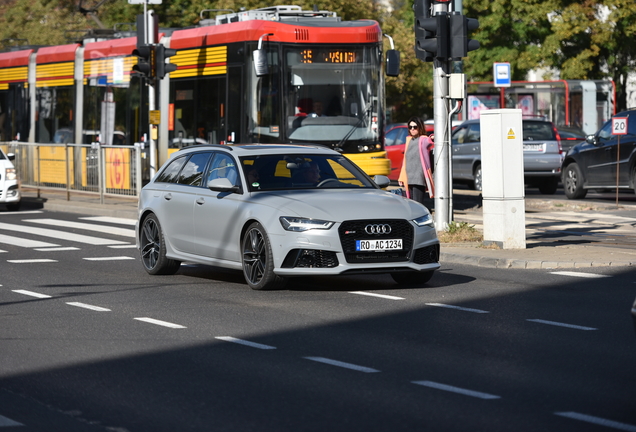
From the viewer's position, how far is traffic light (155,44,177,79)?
23.0m

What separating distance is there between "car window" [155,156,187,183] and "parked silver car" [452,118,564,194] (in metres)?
15.0

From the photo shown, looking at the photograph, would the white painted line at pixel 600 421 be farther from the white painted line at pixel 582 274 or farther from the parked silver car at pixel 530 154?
the parked silver car at pixel 530 154

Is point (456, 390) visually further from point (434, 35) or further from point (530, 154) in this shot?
point (530, 154)

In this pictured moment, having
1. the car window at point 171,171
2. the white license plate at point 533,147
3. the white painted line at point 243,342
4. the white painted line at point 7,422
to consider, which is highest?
the white license plate at point 533,147

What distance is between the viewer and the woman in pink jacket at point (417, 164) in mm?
18594

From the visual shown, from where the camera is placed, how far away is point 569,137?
3306cm

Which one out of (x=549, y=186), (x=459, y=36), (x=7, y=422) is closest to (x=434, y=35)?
(x=459, y=36)

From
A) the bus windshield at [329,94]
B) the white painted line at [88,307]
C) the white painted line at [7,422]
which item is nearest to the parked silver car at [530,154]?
the bus windshield at [329,94]

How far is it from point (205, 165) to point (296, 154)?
1.08m

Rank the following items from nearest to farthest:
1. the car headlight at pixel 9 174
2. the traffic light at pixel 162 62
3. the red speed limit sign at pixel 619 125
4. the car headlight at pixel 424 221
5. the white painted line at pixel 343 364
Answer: the white painted line at pixel 343 364
the car headlight at pixel 424 221
the traffic light at pixel 162 62
the red speed limit sign at pixel 619 125
the car headlight at pixel 9 174

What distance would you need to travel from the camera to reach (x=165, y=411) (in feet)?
20.9

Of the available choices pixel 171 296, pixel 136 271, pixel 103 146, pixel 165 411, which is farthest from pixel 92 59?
pixel 165 411

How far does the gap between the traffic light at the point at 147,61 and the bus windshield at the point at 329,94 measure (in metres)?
2.95

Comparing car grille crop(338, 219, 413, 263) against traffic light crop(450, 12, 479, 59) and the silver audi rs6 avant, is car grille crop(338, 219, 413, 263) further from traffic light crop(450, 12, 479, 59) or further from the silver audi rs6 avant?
traffic light crop(450, 12, 479, 59)
